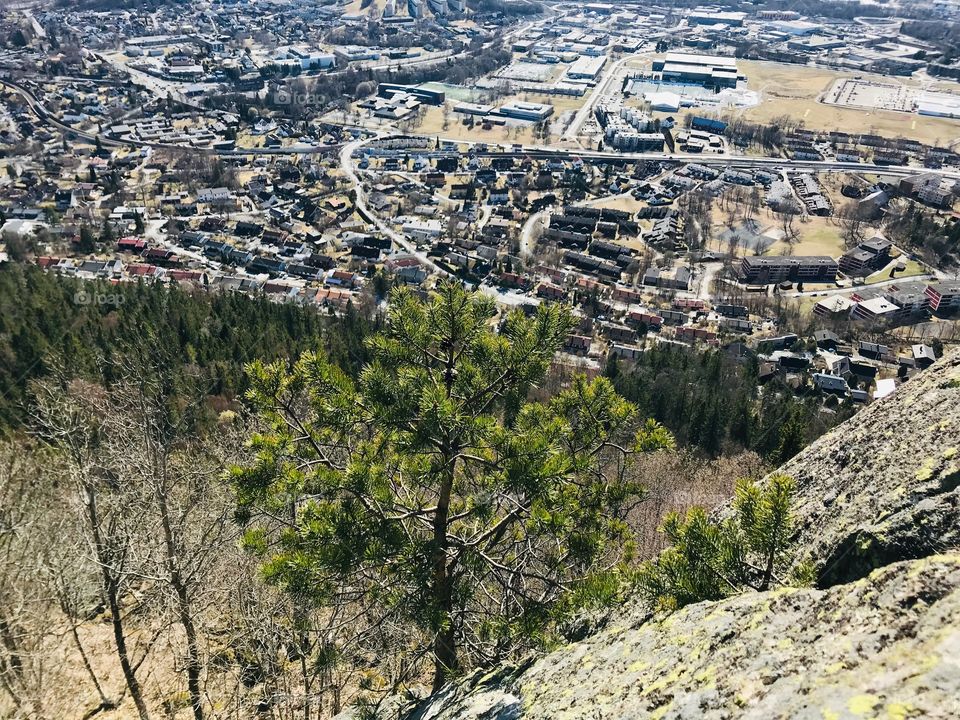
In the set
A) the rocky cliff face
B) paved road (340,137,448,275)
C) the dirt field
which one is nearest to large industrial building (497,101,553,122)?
paved road (340,137,448,275)

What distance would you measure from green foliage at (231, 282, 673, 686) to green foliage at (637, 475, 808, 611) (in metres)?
0.74

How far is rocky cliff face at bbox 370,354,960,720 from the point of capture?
324 cm

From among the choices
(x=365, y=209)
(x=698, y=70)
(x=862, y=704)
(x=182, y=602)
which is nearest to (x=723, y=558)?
(x=862, y=704)

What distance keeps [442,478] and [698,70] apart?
129 metres

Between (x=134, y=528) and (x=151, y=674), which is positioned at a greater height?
(x=134, y=528)

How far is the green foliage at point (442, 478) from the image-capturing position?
6223 mm

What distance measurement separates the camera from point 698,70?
115 metres

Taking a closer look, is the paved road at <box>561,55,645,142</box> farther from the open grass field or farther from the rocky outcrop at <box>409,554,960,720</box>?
the rocky outcrop at <box>409,554,960,720</box>

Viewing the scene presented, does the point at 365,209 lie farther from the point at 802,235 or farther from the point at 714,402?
the point at 802,235

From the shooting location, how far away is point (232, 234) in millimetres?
63281

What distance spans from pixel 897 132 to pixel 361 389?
11049 cm

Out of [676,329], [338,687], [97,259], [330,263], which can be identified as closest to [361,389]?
[338,687]

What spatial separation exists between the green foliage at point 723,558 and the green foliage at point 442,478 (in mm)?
737

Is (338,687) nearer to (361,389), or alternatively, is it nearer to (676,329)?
(361,389)
